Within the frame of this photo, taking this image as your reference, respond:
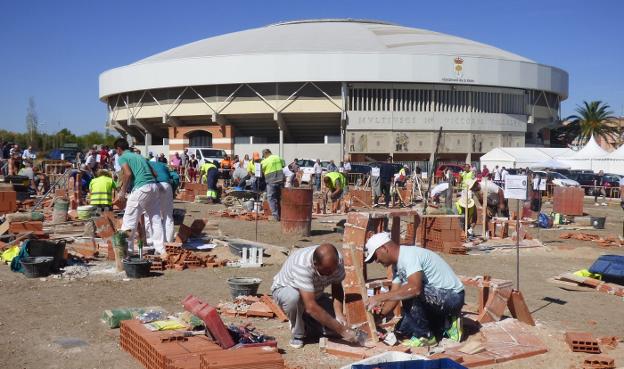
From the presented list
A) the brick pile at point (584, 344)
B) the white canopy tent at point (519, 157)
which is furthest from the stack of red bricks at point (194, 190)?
the white canopy tent at point (519, 157)

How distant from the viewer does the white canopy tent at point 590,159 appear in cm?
3875

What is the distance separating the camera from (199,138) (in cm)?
5425

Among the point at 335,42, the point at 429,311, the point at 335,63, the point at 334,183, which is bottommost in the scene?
the point at 429,311

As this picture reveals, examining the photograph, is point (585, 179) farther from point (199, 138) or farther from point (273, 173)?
point (199, 138)

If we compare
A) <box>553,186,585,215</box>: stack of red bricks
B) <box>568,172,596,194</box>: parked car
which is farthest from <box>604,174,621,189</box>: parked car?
<box>553,186,585,215</box>: stack of red bricks

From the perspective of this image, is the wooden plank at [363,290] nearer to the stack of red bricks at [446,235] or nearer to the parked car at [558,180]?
the stack of red bricks at [446,235]

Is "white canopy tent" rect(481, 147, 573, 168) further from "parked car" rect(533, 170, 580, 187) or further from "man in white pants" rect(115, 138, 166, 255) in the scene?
"man in white pants" rect(115, 138, 166, 255)

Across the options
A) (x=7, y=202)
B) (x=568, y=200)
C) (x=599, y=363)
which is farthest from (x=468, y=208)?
Answer: (x=7, y=202)

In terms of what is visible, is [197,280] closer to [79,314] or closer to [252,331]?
[79,314]

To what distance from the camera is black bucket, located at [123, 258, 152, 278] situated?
9.97m

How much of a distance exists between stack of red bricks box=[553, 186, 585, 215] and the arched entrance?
35308 mm

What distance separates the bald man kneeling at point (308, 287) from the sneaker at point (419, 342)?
1.88ft

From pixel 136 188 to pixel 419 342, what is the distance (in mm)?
5826

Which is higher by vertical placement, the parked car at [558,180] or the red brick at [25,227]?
the parked car at [558,180]
